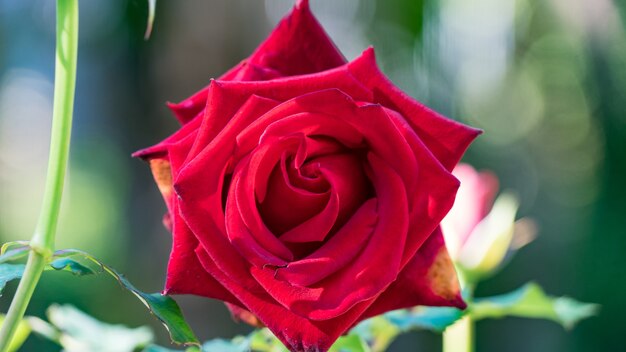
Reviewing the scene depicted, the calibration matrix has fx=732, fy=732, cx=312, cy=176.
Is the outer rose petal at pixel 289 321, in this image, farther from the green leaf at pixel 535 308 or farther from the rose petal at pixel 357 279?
the green leaf at pixel 535 308

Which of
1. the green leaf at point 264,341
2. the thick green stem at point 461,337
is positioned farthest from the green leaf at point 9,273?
the thick green stem at point 461,337

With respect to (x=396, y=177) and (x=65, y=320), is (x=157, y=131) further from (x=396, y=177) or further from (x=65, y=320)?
(x=396, y=177)

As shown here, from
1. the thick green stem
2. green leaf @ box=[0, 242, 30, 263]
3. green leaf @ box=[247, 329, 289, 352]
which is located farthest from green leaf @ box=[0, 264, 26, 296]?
the thick green stem

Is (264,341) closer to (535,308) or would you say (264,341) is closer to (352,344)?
(352,344)

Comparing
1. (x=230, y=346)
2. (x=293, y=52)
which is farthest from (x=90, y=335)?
(x=293, y=52)

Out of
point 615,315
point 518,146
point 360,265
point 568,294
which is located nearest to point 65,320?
point 360,265

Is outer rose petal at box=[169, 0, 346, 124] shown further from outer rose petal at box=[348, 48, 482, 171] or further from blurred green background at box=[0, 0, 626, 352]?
blurred green background at box=[0, 0, 626, 352]
